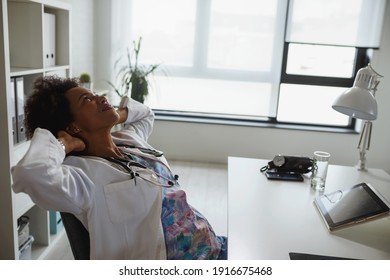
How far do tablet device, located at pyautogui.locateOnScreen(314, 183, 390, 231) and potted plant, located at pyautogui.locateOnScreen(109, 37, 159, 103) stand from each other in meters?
2.56

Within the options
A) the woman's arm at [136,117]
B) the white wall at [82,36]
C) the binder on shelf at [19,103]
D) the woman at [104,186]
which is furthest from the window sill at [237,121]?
the woman at [104,186]

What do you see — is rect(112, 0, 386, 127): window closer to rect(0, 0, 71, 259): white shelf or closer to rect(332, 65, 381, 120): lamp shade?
rect(0, 0, 71, 259): white shelf

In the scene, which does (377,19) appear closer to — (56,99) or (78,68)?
(78,68)

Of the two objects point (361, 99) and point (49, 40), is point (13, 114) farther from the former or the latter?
point (361, 99)

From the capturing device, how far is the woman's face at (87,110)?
121 centimetres

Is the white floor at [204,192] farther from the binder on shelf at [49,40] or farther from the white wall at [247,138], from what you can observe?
the binder on shelf at [49,40]

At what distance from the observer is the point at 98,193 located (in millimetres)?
1087

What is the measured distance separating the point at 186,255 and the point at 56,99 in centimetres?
67

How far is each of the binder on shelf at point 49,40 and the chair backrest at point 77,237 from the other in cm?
136

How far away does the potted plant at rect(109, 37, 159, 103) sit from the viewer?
3.69 m

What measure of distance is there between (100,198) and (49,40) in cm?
152

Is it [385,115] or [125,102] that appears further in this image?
[385,115]

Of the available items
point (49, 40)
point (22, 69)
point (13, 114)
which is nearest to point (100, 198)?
point (13, 114)
